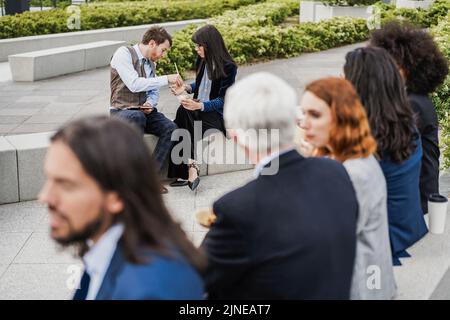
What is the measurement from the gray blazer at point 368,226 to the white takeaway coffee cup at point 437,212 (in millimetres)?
1304

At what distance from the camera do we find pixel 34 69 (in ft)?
39.0

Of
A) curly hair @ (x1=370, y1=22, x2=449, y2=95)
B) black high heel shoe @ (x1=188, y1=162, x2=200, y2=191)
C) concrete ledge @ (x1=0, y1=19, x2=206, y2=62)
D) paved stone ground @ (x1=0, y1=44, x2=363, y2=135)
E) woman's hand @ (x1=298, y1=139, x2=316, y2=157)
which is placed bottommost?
black high heel shoe @ (x1=188, y1=162, x2=200, y2=191)

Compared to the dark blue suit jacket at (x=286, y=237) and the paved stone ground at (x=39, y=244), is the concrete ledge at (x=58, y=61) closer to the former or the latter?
the paved stone ground at (x=39, y=244)

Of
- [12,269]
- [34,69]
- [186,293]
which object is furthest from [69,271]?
[34,69]

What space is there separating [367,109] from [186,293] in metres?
2.13

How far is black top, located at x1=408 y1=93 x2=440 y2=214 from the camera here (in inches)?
177

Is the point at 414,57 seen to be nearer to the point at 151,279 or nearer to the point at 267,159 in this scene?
the point at 267,159

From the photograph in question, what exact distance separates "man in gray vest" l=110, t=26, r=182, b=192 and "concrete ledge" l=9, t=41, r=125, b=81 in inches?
233

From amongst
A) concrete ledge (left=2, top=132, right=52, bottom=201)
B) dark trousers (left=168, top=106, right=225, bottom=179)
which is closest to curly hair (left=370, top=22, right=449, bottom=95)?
dark trousers (left=168, top=106, right=225, bottom=179)

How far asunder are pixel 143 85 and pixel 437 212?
3.11 metres

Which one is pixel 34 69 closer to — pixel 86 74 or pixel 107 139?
pixel 86 74

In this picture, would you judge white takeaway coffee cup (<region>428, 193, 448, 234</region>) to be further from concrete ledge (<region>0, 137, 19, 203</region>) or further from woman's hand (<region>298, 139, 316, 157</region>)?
concrete ledge (<region>0, 137, 19, 203</region>)

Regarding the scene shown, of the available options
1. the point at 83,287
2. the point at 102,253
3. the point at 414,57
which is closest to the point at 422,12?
the point at 414,57

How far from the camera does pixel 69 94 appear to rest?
10.8 m
